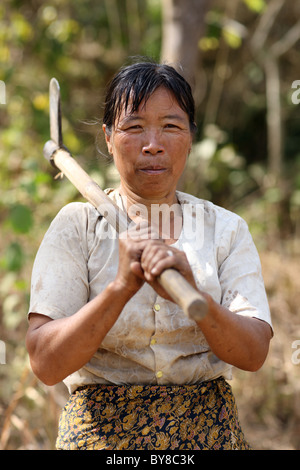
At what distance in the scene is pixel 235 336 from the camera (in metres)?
1.68

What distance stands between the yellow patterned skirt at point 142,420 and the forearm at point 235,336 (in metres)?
0.21

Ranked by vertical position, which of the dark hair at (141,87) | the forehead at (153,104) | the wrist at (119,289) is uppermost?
the dark hair at (141,87)

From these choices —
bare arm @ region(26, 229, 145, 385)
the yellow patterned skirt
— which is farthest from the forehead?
the yellow patterned skirt

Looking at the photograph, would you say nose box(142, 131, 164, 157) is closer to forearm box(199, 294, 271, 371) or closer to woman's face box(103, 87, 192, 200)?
woman's face box(103, 87, 192, 200)

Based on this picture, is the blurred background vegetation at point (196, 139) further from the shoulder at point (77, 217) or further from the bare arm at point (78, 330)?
the bare arm at point (78, 330)

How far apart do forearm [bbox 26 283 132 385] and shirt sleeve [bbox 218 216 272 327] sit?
0.42 m

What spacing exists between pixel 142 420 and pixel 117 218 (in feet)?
2.00

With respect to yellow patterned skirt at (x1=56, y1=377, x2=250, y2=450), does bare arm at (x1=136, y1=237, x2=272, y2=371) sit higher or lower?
higher

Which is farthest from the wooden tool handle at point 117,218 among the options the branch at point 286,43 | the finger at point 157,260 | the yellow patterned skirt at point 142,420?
the branch at point 286,43

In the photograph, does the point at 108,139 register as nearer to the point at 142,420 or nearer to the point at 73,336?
the point at 73,336

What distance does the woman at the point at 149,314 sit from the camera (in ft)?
5.85

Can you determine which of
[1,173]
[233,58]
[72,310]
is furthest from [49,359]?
[233,58]

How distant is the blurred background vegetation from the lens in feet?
11.7

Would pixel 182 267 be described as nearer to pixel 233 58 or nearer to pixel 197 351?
pixel 197 351
